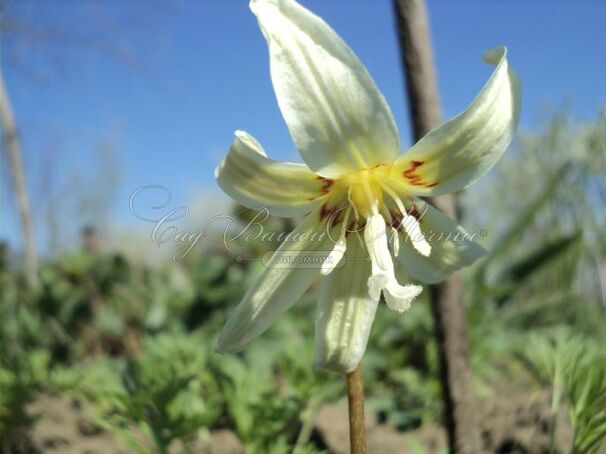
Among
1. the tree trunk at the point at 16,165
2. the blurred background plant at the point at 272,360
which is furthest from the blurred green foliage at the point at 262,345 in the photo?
the tree trunk at the point at 16,165

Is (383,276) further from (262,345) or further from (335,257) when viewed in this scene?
(262,345)

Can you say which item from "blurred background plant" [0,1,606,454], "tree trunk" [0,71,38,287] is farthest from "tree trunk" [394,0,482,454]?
"tree trunk" [0,71,38,287]

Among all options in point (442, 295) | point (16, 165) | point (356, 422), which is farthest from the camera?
point (16, 165)

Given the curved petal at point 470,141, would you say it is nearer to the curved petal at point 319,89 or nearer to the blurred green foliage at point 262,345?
the curved petal at point 319,89

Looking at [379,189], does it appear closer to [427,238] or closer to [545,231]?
[427,238]

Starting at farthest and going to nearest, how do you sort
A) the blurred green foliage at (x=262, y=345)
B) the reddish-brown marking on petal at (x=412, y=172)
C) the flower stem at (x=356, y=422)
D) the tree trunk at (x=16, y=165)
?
the tree trunk at (x=16, y=165)
the blurred green foliage at (x=262, y=345)
the reddish-brown marking on petal at (x=412, y=172)
the flower stem at (x=356, y=422)

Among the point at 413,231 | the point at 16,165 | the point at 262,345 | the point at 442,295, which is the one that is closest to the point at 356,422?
the point at 413,231

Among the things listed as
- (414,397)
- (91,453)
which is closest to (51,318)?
(91,453)
